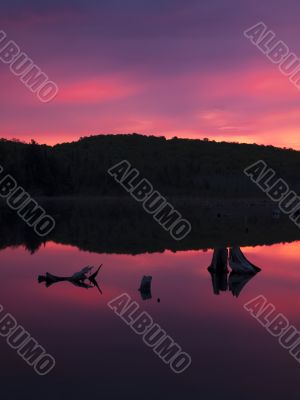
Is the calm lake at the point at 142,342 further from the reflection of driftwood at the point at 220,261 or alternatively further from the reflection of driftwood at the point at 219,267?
the reflection of driftwood at the point at 220,261

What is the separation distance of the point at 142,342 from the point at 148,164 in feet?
383

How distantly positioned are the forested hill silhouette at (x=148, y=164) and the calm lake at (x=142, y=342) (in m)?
68.1

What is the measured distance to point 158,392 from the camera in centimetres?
880

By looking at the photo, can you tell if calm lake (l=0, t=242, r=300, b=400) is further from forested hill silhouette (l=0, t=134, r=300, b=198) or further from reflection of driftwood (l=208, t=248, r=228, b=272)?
forested hill silhouette (l=0, t=134, r=300, b=198)

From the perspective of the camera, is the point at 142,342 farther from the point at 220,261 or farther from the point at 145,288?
the point at 220,261

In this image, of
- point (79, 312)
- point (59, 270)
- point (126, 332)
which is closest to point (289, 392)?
point (126, 332)

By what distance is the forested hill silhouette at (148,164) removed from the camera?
290 ft

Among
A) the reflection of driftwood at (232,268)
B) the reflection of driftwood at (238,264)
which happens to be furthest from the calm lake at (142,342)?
the reflection of driftwood at (238,264)

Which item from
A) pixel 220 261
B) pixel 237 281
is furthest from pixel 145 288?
pixel 220 261

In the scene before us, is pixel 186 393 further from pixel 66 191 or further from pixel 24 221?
pixel 66 191

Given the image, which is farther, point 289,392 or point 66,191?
point 66,191

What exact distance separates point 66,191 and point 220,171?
147 ft

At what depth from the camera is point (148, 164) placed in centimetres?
12756

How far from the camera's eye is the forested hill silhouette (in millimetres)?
88500
